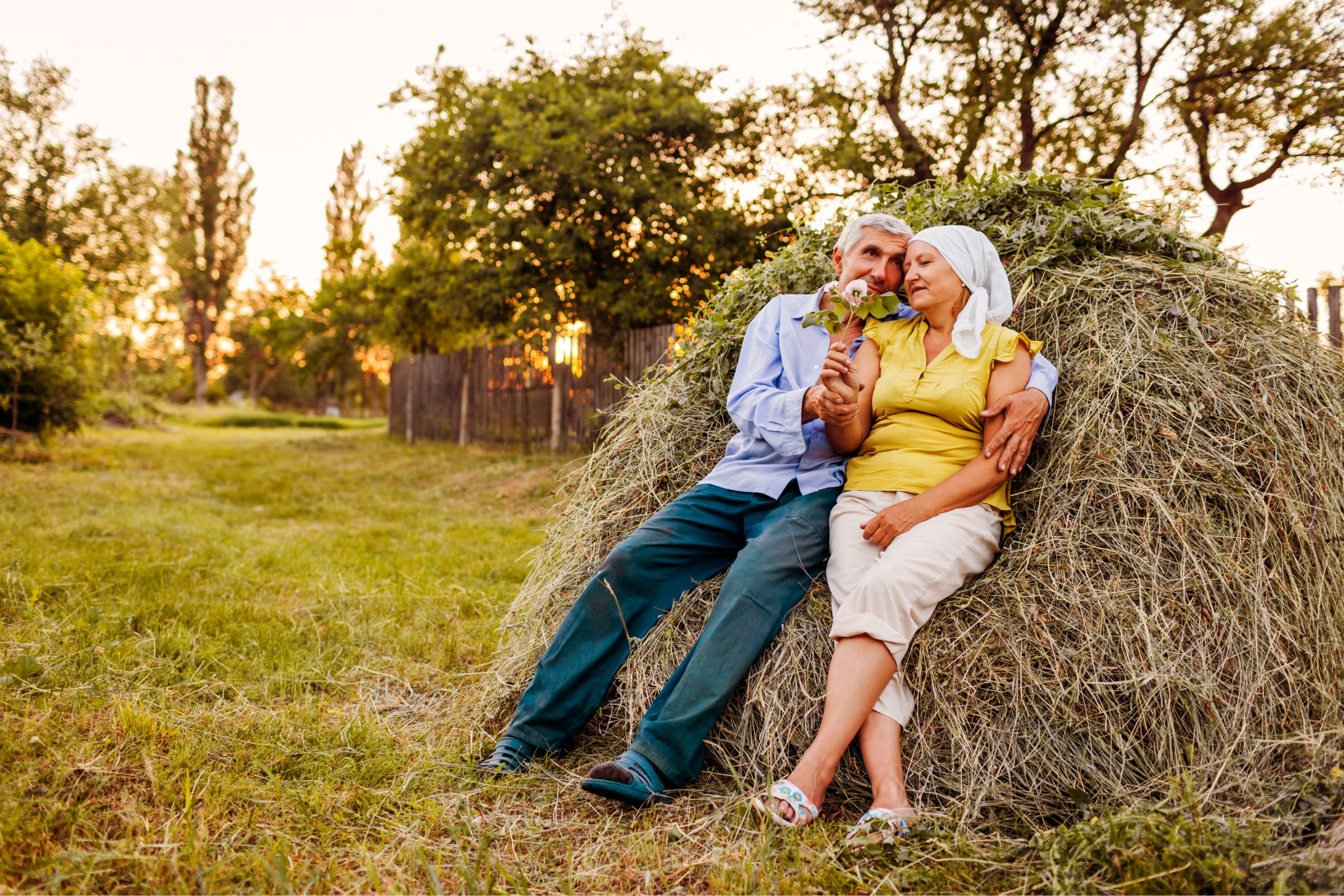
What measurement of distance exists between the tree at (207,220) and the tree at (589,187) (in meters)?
31.0

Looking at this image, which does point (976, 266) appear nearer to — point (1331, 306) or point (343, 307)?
point (1331, 306)

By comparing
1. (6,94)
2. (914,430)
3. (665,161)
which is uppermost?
(6,94)

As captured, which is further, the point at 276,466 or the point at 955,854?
the point at 276,466

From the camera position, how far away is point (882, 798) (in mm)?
1992

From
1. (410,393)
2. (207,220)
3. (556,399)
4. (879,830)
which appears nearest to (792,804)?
(879,830)

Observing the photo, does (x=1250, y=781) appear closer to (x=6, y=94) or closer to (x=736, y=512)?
(x=736, y=512)

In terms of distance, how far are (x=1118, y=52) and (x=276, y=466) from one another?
13.3 metres

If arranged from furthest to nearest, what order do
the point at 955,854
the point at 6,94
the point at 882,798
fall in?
the point at 6,94
the point at 882,798
the point at 955,854

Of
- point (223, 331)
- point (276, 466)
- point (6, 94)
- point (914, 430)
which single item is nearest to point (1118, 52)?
point (914, 430)

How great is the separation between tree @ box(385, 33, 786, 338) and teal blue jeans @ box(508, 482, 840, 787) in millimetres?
8081

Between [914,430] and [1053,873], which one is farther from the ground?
[914,430]

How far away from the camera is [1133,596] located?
6.91 feet

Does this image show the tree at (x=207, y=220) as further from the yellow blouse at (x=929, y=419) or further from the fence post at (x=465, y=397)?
the yellow blouse at (x=929, y=419)

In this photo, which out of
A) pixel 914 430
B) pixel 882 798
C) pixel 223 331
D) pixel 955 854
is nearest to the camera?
pixel 955 854
